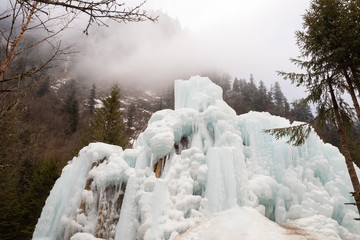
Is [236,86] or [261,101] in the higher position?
[236,86]

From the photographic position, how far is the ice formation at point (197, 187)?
653 cm

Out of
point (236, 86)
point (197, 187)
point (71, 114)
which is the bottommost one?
point (197, 187)

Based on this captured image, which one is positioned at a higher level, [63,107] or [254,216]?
[63,107]

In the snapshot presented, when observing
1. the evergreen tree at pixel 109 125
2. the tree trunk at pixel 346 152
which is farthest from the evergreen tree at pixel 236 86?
the tree trunk at pixel 346 152

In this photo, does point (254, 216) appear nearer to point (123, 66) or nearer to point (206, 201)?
point (206, 201)

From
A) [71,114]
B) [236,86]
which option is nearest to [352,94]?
[71,114]

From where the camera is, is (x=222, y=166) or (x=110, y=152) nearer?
(x=222, y=166)

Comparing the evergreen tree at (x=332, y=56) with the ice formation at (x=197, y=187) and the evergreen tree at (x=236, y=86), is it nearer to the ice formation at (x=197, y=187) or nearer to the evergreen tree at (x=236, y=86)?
the ice formation at (x=197, y=187)

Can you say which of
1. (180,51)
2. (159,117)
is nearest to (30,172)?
(159,117)

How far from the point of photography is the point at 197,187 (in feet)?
24.5

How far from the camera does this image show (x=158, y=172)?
311 inches

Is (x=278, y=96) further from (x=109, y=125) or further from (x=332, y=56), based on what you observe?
(x=332, y=56)

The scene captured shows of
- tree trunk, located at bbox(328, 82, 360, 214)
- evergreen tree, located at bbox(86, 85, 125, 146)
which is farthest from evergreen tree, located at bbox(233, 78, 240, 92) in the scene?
tree trunk, located at bbox(328, 82, 360, 214)

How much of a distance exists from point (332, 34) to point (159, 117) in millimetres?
7402
